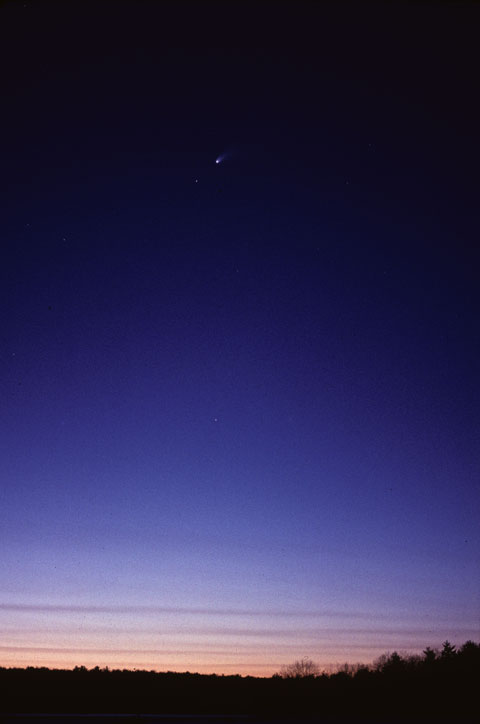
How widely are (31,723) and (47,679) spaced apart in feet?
113

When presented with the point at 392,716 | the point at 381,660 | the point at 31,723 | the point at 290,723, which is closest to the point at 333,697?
the point at 392,716

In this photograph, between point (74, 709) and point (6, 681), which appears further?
point (6, 681)

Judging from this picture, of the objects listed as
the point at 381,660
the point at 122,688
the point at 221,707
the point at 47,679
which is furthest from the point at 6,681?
the point at 381,660

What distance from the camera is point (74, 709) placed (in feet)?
103

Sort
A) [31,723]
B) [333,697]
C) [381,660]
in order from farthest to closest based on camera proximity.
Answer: [381,660]
[333,697]
[31,723]

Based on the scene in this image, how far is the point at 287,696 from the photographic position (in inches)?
1614

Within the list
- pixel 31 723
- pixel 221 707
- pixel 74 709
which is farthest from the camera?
pixel 221 707

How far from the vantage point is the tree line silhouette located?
108ft

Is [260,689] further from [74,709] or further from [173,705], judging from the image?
[74,709]

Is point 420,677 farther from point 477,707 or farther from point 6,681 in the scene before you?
point 6,681

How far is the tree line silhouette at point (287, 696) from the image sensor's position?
3306 cm

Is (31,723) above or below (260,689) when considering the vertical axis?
above

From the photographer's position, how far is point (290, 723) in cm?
2470

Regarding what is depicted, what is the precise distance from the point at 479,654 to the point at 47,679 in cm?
4446
